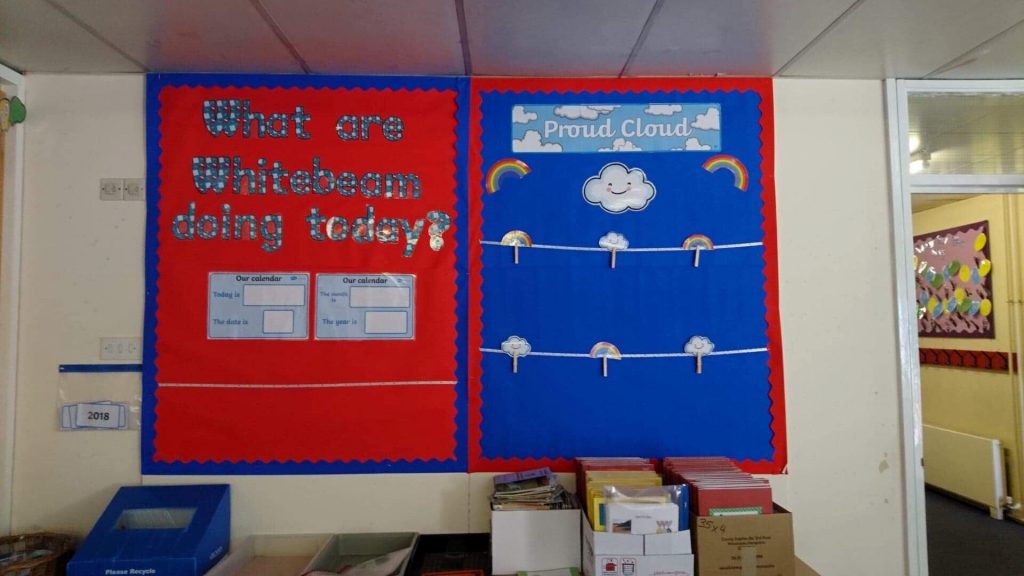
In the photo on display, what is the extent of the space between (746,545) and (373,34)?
2.19 metres

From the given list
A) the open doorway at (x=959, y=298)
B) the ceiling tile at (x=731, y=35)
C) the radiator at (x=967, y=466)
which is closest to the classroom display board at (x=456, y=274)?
the ceiling tile at (x=731, y=35)

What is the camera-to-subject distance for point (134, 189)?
2.32 metres

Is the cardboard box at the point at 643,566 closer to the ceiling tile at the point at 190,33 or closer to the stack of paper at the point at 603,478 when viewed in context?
the stack of paper at the point at 603,478

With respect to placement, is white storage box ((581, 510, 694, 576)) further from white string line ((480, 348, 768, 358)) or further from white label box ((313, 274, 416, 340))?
white label box ((313, 274, 416, 340))

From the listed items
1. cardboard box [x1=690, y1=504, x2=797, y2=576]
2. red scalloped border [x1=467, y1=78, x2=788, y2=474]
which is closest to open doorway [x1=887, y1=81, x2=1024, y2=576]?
red scalloped border [x1=467, y1=78, x2=788, y2=474]

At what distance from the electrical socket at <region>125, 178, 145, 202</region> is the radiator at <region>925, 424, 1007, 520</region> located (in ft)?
18.3

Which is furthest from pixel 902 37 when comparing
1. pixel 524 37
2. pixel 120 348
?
pixel 120 348

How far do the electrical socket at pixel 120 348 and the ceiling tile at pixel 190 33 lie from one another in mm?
1139

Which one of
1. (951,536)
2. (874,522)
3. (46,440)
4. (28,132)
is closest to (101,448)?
(46,440)

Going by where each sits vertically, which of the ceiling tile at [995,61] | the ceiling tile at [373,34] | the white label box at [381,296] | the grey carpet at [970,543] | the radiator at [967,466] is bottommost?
the grey carpet at [970,543]

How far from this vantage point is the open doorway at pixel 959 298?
2344mm

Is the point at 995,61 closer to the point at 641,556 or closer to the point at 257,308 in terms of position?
the point at 641,556

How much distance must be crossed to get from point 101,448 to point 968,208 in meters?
5.87

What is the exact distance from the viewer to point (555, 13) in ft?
6.08
